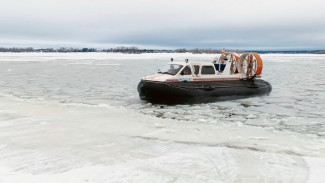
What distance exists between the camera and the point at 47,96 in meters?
10.9

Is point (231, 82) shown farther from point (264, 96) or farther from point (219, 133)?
point (219, 133)

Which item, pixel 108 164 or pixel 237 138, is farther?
pixel 237 138

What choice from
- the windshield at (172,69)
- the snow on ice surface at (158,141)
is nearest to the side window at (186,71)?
the windshield at (172,69)

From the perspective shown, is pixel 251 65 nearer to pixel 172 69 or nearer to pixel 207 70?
pixel 207 70

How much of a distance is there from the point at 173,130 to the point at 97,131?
1539mm

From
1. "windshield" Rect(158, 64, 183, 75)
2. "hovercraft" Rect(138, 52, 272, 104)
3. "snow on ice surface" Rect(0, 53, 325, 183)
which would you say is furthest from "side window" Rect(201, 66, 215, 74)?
"snow on ice surface" Rect(0, 53, 325, 183)

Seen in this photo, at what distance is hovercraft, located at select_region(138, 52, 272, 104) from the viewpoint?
966cm

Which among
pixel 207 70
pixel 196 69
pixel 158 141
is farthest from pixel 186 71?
pixel 158 141

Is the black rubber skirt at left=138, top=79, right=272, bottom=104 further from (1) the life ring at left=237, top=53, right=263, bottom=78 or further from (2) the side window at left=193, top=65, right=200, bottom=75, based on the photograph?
(1) the life ring at left=237, top=53, right=263, bottom=78

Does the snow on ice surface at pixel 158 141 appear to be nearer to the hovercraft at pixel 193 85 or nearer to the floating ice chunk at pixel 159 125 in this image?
the floating ice chunk at pixel 159 125

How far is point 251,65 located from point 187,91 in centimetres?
391

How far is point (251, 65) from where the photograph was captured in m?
12.4

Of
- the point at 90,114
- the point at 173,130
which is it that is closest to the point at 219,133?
the point at 173,130

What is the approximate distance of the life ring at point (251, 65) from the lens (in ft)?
39.8
